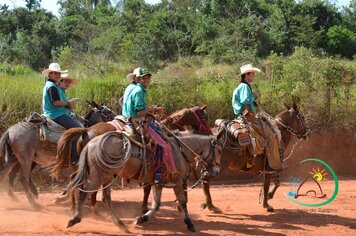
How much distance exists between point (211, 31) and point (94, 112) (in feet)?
72.2

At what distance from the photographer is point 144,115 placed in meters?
9.17

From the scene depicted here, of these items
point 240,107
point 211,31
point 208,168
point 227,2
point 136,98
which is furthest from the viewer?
point 227,2

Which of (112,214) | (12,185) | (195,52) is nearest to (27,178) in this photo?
(12,185)

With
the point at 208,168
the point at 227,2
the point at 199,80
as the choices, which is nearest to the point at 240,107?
the point at 208,168

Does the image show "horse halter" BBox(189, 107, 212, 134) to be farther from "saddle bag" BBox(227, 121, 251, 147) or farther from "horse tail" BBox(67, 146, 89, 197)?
"horse tail" BBox(67, 146, 89, 197)

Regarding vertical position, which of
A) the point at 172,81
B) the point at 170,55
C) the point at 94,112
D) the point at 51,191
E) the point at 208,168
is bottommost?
the point at 51,191

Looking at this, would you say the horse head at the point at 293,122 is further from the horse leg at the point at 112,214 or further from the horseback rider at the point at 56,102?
the horse leg at the point at 112,214

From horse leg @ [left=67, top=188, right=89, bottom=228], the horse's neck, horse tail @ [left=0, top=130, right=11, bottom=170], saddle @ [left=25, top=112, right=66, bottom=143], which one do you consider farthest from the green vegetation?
horse leg @ [left=67, top=188, right=89, bottom=228]

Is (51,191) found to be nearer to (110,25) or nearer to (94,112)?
(94,112)

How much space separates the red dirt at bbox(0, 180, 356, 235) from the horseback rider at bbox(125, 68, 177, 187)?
108cm

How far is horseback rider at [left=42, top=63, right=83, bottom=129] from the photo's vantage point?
10.8 m

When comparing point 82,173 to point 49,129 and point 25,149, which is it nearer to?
point 49,129

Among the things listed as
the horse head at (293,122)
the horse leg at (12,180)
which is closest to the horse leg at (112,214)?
the horse leg at (12,180)

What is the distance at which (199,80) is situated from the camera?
1852 centimetres
